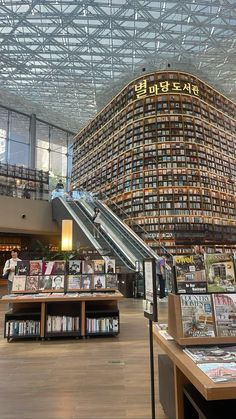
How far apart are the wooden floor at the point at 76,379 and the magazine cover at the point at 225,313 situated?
0.99 metres

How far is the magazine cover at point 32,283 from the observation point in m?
5.08

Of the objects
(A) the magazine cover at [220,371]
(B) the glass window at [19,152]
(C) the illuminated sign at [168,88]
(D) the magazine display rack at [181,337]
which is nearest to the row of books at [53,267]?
(D) the magazine display rack at [181,337]

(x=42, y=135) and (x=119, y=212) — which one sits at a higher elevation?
(x=42, y=135)

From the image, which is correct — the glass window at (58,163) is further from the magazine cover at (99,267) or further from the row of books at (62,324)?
the row of books at (62,324)

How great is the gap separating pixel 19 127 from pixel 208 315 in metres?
24.0

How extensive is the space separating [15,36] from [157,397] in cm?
1611

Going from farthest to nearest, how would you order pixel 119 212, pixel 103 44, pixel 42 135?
pixel 42 135
pixel 103 44
pixel 119 212

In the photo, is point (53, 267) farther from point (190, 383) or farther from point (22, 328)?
point (190, 383)

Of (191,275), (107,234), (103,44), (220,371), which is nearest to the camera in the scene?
(220,371)

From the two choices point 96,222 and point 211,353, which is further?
point 96,222

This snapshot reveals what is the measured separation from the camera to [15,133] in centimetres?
2323

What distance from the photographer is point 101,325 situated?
4.90 metres

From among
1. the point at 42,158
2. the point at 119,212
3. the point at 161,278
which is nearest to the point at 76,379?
the point at 161,278

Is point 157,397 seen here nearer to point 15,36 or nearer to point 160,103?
point 160,103
